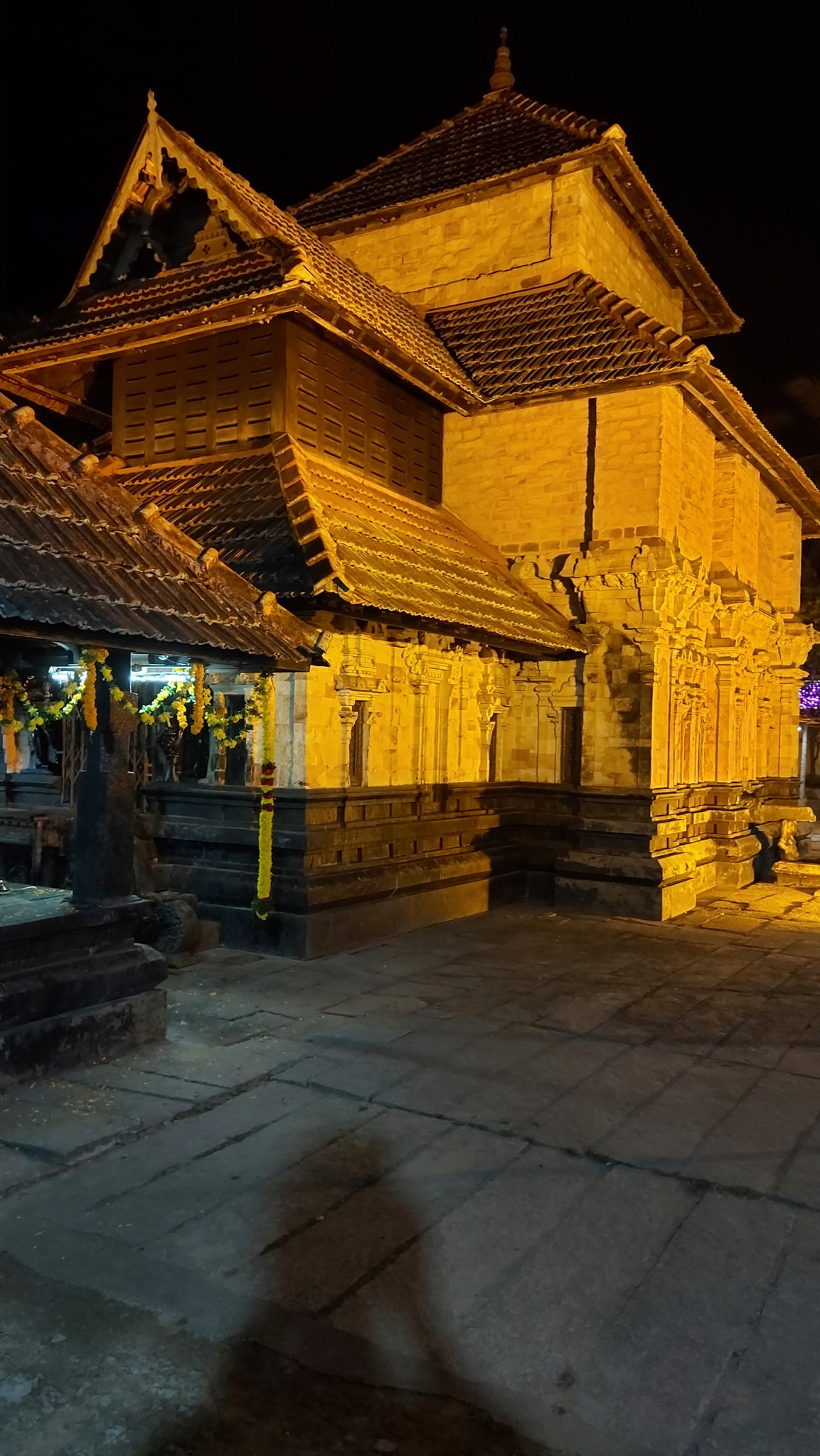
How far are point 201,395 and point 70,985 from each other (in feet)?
24.8

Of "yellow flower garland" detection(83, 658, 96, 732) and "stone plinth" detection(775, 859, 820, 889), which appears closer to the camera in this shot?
"yellow flower garland" detection(83, 658, 96, 732)

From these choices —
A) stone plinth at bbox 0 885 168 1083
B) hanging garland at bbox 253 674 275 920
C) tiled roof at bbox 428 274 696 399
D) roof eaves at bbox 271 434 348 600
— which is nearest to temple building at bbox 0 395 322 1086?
stone plinth at bbox 0 885 168 1083

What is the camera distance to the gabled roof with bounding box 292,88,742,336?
1501cm

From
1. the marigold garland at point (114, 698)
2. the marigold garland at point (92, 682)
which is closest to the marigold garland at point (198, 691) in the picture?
the marigold garland at point (114, 698)

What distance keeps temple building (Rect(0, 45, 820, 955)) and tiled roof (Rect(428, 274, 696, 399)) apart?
48mm

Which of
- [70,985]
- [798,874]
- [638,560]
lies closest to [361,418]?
[638,560]

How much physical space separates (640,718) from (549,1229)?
9.40 meters

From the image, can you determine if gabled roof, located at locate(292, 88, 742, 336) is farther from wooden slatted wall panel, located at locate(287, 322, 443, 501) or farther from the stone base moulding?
the stone base moulding

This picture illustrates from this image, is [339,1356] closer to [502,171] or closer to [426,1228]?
[426,1228]

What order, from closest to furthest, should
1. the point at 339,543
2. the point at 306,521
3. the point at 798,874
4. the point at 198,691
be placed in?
the point at 198,691 → the point at 306,521 → the point at 339,543 → the point at 798,874

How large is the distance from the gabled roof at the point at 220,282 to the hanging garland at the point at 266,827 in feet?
13.7

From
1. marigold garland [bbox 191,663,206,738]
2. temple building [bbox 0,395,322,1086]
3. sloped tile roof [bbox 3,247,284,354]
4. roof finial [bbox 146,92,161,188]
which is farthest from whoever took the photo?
roof finial [bbox 146,92,161,188]

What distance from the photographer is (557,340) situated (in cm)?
1406

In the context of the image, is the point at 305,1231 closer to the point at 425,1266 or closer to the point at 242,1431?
the point at 425,1266
